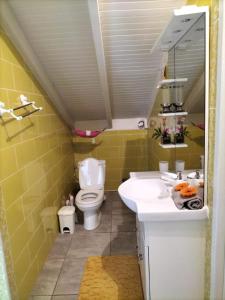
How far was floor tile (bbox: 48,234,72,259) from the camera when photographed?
7.67 feet

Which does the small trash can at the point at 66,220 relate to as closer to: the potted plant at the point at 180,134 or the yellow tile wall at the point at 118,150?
the yellow tile wall at the point at 118,150

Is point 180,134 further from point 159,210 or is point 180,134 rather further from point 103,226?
point 103,226

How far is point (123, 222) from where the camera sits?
9.41 feet

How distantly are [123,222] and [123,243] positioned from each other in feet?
1.40

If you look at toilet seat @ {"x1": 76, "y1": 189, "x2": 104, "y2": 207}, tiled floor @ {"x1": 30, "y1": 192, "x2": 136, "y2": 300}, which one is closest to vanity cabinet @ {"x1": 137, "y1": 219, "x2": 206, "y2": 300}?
tiled floor @ {"x1": 30, "y1": 192, "x2": 136, "y2": 300}

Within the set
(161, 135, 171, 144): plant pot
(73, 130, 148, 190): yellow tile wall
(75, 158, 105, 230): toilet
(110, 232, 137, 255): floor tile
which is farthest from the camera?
(73, 130, 148, 190): yellow tile wall

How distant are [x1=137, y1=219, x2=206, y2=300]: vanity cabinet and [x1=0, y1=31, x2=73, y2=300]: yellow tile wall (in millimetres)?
968

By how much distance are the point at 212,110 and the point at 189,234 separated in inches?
30.9

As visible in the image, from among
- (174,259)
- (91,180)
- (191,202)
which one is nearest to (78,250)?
(91,180)

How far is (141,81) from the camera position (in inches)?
104

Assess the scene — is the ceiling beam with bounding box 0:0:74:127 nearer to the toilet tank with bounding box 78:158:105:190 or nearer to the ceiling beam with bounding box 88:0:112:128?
the ceiling beam with bounding box 88:0:112:128

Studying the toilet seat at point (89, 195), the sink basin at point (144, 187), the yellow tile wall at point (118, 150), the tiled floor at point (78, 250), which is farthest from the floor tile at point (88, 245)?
the yellow tile wall at point (118, 150)

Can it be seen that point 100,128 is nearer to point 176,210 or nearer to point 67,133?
point 67,133

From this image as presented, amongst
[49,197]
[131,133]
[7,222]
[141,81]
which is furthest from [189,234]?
[131,133]
